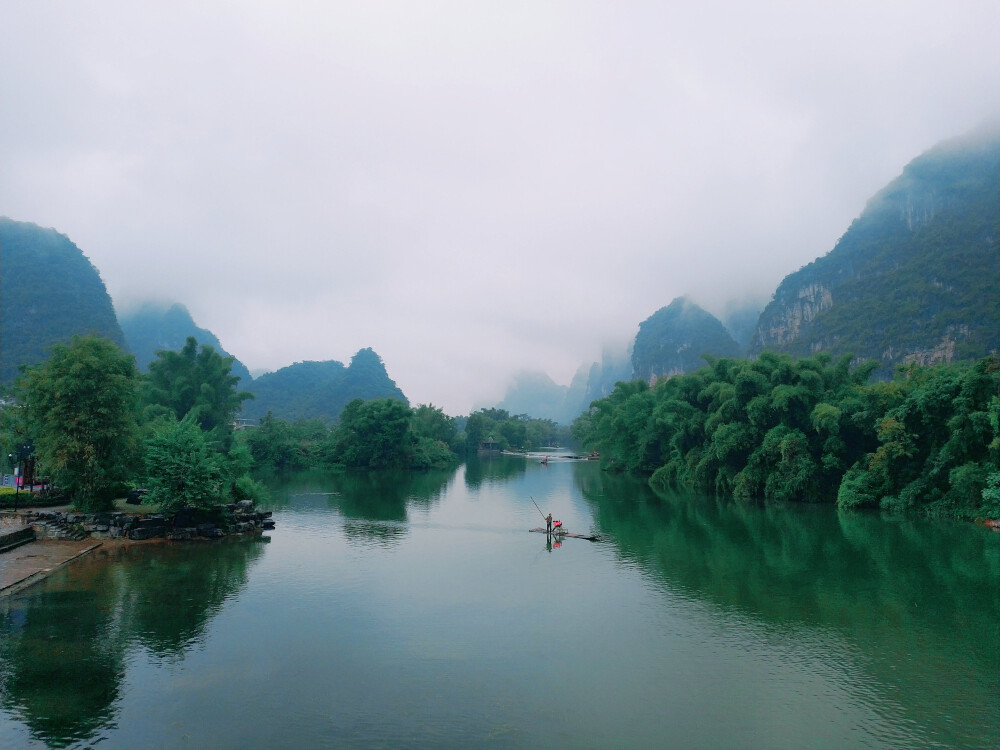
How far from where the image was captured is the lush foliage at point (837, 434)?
2580cm

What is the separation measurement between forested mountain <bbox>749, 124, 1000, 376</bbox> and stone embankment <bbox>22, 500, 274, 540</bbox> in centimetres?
6526

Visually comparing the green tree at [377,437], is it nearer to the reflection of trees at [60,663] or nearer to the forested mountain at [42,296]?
the forested mountain at [42,296]

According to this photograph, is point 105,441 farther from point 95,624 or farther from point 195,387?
point 195,387

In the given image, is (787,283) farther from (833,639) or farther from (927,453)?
(833,639)

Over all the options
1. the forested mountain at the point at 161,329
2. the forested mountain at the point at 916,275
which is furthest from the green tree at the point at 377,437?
the forested mountain at the point at 161,329

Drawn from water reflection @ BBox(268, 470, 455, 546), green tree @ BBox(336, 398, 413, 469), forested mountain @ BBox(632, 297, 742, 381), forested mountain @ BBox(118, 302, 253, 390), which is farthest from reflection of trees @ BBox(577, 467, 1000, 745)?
forested mountain @ BBox(632, 297, 742, 381)

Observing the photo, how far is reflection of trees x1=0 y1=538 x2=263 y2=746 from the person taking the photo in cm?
870

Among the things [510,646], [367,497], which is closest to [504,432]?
[367,497]

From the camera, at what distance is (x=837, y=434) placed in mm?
32094

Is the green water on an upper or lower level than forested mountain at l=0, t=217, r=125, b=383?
lower

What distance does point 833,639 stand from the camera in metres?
11.9

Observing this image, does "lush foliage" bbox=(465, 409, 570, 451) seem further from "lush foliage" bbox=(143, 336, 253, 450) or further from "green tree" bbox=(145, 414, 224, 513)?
"green tree" bbox=(145, 414, 224, 513)

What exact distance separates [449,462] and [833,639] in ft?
181

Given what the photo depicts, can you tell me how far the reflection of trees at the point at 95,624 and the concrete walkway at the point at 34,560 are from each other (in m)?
0.35
